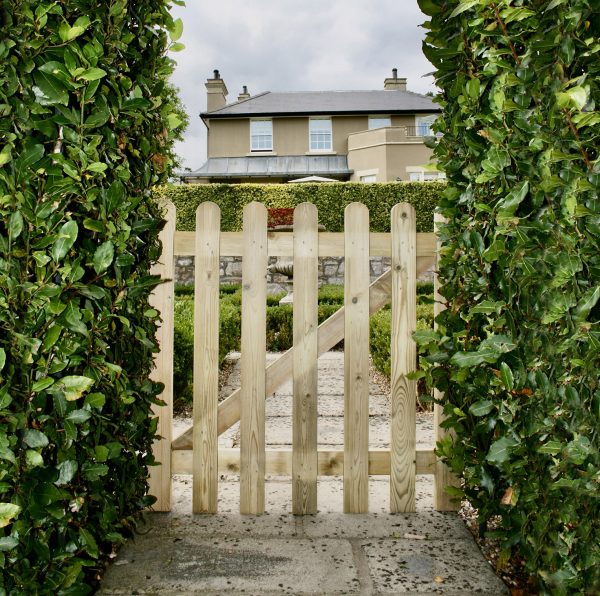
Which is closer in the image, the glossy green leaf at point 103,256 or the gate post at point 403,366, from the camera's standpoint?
the glossy green leaf at point 103,256

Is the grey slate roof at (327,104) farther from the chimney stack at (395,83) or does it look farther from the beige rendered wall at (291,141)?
the chimney stack at (395,83)

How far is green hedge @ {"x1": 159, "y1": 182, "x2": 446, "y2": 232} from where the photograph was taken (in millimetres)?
15344

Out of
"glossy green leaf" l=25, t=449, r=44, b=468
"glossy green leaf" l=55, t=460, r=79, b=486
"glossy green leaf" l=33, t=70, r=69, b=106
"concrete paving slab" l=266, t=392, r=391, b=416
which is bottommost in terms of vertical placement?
"concrete paving slab" l=266, t=392, r=391, b=416

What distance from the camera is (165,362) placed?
240cm

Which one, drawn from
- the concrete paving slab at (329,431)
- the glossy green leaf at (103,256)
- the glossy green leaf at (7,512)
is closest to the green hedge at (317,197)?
the concrete paving slab at (329,431)

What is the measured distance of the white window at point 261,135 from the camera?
25.0m

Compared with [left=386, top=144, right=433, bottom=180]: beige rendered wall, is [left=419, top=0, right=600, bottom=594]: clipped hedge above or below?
below

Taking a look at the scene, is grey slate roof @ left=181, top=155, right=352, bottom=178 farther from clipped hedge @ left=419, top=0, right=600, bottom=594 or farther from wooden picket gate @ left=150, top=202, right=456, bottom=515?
clipped hedge @ left=419, top=0, right=600, bottom=594

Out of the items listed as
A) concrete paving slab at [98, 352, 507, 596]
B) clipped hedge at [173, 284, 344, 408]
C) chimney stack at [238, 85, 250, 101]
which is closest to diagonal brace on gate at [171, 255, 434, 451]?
concrete paving slab at [98, 352, 507, 596]

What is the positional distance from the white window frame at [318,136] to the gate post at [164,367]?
23.6 metres

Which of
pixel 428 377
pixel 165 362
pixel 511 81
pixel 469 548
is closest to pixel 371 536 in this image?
pixel 469 548

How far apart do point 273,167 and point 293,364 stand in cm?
2290

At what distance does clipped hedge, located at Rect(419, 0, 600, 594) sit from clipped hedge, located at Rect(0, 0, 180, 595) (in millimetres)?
1186

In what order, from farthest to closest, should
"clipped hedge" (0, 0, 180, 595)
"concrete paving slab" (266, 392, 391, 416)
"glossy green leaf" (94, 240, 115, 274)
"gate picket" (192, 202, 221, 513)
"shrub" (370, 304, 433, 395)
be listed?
"shrub" (370, 304, 433, 395) < "concrete paving slab" (266, 392, 391, 416) < "gate picket" (192, 202, 221, 513) < "glossy green leaf" (94, 240, 115, 274) < "clipped hedge" (0, 0, 180, 595)
